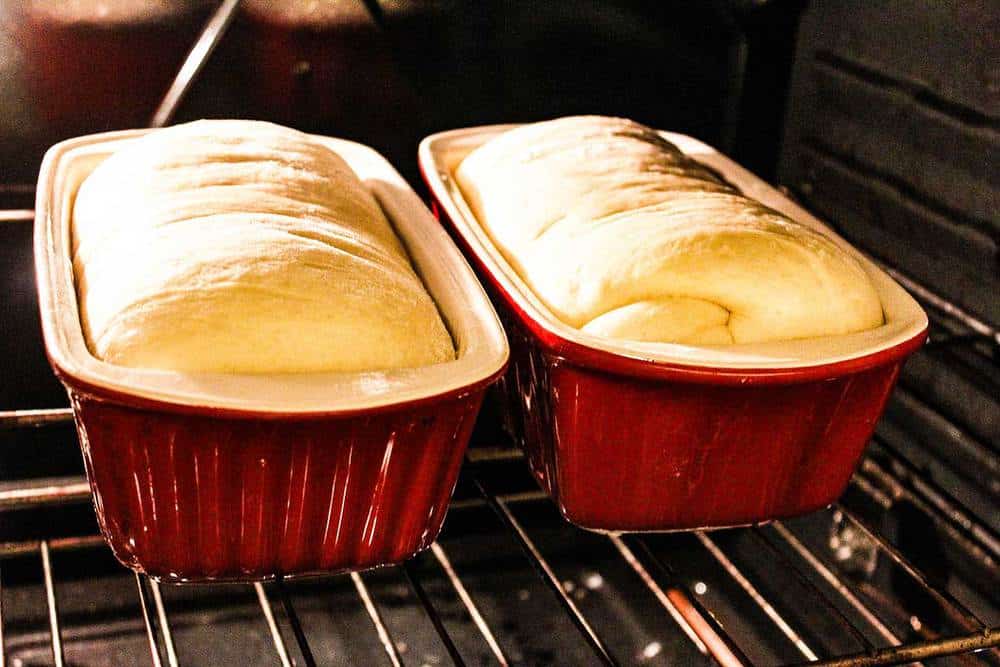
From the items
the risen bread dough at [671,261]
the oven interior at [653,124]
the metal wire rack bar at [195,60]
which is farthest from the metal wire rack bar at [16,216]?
the risen bread dough at [671,261]

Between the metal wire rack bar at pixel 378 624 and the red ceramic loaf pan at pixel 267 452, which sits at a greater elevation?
the red ceramic loaf pan at pixel 267 452

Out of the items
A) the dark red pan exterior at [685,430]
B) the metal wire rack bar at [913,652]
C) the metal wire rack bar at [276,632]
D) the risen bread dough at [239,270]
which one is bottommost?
the metal wire rack bar at [276,632]

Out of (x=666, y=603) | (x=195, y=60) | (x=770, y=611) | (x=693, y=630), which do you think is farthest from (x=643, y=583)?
(x=195, y=60)

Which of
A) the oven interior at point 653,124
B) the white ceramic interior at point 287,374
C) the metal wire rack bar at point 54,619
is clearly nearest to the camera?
the white ceramic interior at point 287,374

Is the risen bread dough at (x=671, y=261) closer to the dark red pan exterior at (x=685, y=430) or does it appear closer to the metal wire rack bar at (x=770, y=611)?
the dark red pan exterior at (x=685, y=430)

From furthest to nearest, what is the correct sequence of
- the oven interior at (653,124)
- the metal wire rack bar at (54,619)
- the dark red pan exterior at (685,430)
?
the oven interior at (653,124), the metal wire rack bar at (54,619), the dark red pan exterior at (685,430)

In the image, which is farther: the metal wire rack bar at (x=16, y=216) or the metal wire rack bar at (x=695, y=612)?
the metal wire rack bar at (x=16, y=216)

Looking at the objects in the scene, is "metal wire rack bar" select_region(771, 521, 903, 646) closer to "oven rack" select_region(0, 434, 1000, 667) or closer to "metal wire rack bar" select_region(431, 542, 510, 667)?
"oven rack" select_region(0, 434, 1000, 667)

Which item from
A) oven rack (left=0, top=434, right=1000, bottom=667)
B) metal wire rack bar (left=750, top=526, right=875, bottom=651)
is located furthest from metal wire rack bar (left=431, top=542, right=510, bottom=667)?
metal wire rack bar (left=750, top=526, right=875, bottom=651)

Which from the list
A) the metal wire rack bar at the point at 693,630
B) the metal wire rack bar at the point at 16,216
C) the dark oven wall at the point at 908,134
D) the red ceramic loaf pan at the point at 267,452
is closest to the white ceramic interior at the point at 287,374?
the red ceramic loaf pan at the point at 267,452
